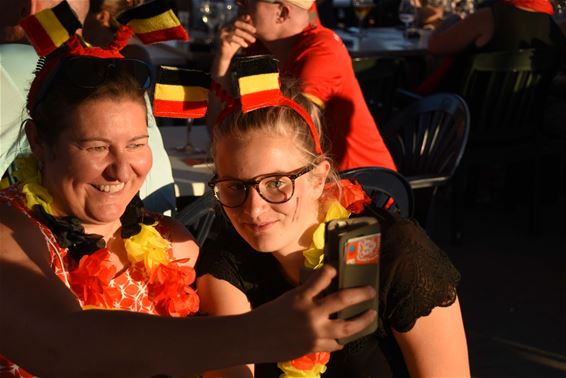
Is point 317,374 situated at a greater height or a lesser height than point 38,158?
lesser

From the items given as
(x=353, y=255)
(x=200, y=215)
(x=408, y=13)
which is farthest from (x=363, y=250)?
(x=408, y=13)

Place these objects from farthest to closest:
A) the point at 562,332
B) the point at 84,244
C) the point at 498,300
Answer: the point at 498,300 < the point at 562,332 < the point at 84,244

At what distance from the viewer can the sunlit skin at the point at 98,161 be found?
1.99 metres

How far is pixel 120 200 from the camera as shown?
2.09 metres

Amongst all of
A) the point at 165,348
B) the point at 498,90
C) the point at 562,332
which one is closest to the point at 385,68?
the point at 498,90

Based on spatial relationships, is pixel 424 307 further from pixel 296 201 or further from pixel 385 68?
pixel 385 68

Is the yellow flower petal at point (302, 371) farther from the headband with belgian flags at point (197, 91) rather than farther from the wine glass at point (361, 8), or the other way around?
the wine glass at point (361, 8)

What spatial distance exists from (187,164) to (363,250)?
91.7 inches

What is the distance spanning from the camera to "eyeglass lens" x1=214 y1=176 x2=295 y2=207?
2.08m

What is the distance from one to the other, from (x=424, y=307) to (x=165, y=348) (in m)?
0.87

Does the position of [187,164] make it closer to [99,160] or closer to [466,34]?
[99,160]

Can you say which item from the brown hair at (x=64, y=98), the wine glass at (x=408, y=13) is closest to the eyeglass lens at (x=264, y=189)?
the brown hair at (x=64, y=98)

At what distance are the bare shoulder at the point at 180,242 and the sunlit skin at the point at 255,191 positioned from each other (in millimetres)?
259

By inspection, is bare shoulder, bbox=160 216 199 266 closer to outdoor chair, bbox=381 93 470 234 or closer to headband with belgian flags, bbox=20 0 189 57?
headband with belgian flags, bbox=20 0 189 57
